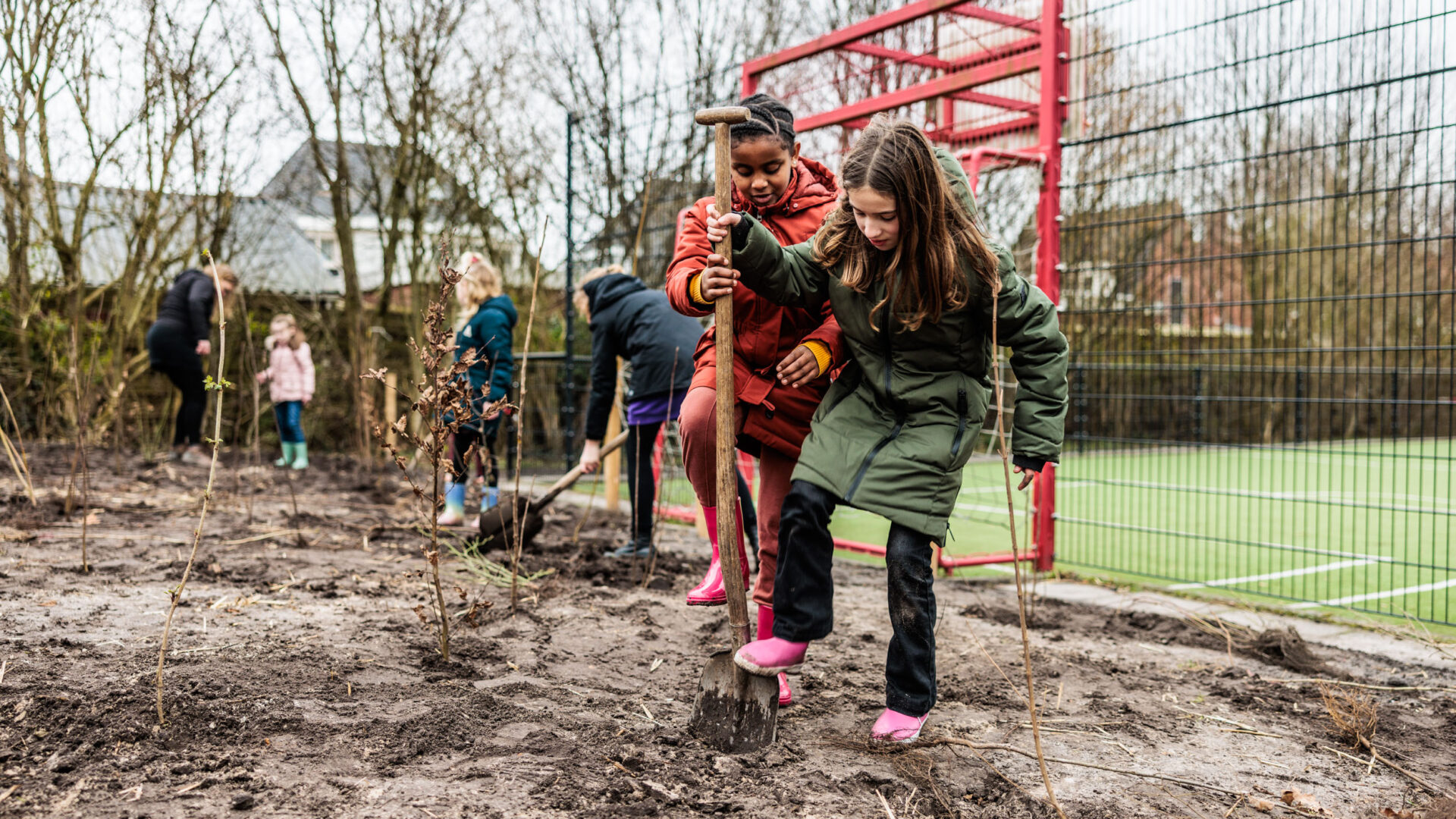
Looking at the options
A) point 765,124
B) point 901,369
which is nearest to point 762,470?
point 901,369

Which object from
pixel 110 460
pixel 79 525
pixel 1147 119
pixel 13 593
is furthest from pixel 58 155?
pixel 1147 119

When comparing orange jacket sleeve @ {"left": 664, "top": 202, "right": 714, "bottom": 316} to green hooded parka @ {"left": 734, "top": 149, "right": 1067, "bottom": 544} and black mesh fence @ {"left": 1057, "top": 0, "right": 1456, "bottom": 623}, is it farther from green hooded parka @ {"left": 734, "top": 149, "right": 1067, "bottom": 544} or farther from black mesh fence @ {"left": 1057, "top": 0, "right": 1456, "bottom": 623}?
black mesh fence @ {"left": 1057, "top": 0, "right": 1456, "bottom": 623}

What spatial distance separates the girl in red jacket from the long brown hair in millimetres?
268

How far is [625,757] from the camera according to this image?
7.86 ft

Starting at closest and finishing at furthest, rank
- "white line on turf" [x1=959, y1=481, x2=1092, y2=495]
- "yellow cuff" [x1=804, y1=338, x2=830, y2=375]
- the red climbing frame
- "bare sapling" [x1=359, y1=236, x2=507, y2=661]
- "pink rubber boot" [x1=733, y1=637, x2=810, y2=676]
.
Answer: "pink rubber boot" [x1=733, y1=637, x2=810, y2=676]
"yellow cuff" [x1=804, y1=338, x2=830, y2=375]
"bare sapling" [x1=359, y1=236, x2=507, y2=661]
the red climbing frame
"white line on turf" [x1=959, y1=481, x2=1092, y2=495]

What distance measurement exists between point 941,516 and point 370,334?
33.7 feet

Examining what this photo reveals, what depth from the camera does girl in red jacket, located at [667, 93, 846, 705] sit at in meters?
2.75

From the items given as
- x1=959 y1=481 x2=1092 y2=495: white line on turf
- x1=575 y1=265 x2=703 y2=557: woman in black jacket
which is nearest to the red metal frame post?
x1=575 y1=265 x2=703 y2=557: woman in black jacket

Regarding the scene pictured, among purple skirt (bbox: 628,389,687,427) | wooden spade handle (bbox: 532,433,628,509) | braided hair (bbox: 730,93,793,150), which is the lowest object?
wooden spade handle (bbox: 532,433,628,509)

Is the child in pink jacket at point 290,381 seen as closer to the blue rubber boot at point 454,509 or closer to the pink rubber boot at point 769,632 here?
the blue rubber boot at point 454,509

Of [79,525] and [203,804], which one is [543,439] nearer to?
[79,525]

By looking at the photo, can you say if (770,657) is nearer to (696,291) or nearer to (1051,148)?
(696,291)

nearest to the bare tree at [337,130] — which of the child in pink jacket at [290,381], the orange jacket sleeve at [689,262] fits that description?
the child in pink jacket at [290,381]

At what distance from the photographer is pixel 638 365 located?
4953 millimetres
